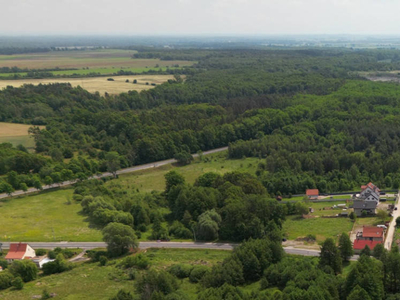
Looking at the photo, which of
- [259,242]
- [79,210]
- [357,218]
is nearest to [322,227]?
[357,218]

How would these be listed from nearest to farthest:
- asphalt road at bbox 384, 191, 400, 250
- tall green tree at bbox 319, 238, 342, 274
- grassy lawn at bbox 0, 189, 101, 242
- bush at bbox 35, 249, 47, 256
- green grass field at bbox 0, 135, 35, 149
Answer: tall green tree at bbox 319, 238, 342, 274
asphalt road at bbox 384, 191, 400, 250
bush at bbox 35, 249, 47, 256
grassy lawn at bbox 0, 189, 101, 242
green grass field at bbox 0, 135, 35, 149

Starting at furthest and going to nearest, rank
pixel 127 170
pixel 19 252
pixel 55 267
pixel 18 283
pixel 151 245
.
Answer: pixel 127 170, pixel 151 245, pixel 19 252, pixel 55 267, pixel 18 283

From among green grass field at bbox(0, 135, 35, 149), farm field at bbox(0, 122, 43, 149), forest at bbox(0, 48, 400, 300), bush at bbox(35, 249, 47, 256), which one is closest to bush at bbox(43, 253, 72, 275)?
forest at bbox(0, 48, 400, 300)

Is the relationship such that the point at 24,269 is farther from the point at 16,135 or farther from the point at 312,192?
the point at 16,135

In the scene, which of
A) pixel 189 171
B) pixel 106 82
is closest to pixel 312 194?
pixel 189 171

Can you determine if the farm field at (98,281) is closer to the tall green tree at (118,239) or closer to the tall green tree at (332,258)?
the tall green tree at (118,239)

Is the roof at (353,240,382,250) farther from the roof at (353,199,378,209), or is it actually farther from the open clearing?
the open clearing

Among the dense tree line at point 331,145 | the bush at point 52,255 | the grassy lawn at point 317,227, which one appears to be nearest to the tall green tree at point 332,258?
the grassy lawn at point 317,227
